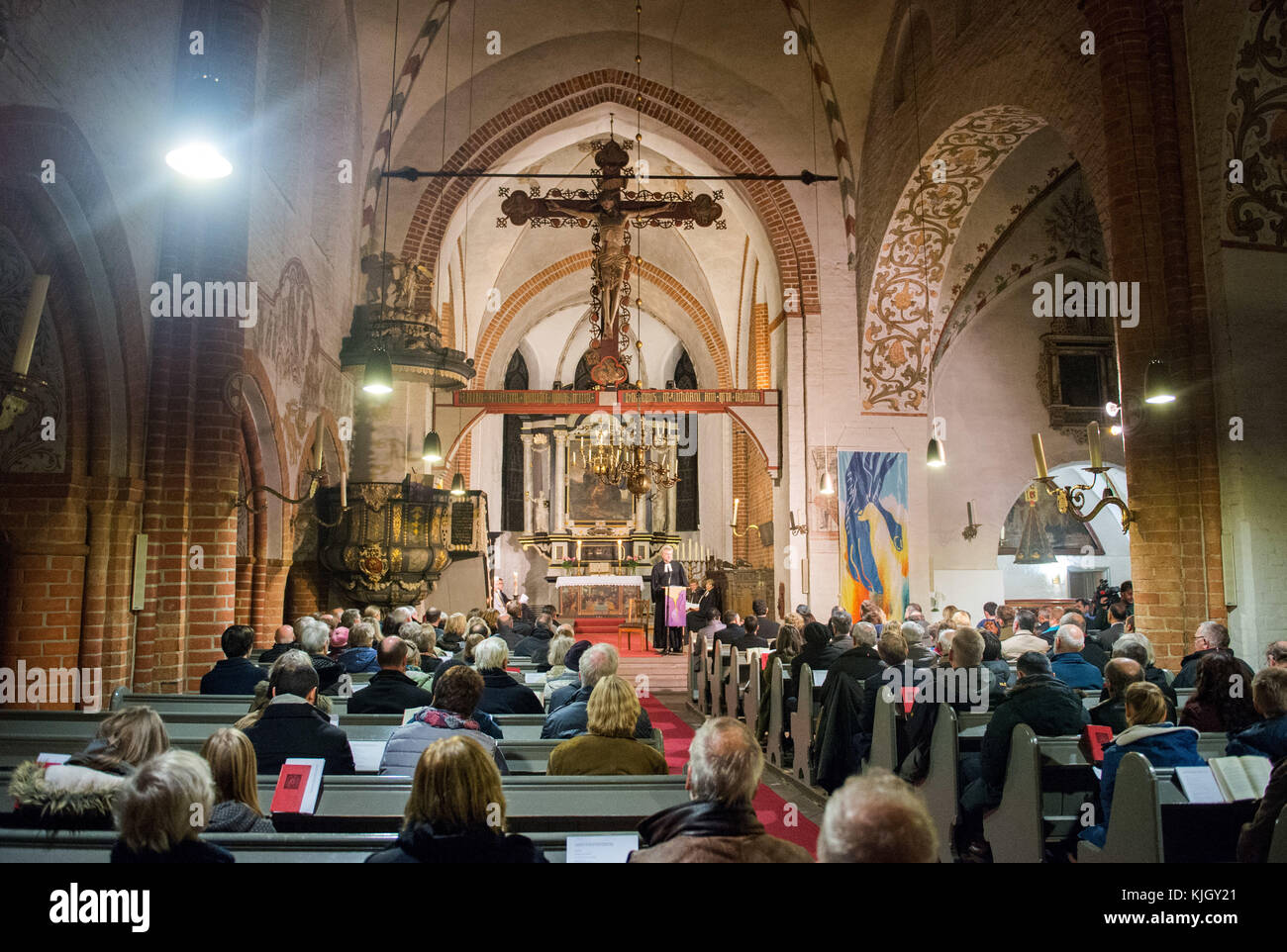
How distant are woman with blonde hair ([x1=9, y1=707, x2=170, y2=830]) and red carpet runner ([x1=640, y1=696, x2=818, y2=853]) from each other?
2.17 metres

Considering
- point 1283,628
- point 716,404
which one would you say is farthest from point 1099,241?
point 1283,628

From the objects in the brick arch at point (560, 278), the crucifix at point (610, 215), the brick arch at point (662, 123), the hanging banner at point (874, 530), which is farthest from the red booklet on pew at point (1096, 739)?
the brick arch at point (560, 278)

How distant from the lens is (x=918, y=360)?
1415cm

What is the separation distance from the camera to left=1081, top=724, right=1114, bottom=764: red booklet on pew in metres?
4.03

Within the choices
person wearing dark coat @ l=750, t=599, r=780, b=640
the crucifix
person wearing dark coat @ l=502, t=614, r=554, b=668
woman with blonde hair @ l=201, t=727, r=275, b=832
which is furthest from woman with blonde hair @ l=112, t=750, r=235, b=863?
the crucifix

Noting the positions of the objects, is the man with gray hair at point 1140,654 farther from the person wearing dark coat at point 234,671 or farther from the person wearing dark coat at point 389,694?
the person wearing dark coat at point 234,671

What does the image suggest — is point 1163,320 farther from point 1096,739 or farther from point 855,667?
point 1096,739

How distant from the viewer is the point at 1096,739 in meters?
4.03

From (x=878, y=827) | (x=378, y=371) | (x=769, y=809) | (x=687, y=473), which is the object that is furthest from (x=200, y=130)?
(x=687, y=473)

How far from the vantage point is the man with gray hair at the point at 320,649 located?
595cm

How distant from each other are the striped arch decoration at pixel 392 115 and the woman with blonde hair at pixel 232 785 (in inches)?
451

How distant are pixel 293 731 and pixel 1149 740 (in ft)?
10.5

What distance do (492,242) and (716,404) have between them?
655 cm
